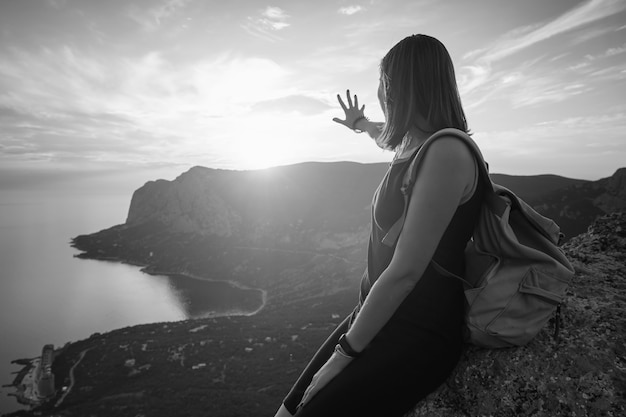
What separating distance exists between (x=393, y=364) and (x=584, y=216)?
85.0 meters

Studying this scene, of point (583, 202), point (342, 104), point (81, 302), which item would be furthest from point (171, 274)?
point (342, 104)

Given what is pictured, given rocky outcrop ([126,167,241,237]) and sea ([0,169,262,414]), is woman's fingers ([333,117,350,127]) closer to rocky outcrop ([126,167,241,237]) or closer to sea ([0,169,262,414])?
sea ([0,169,262,414])

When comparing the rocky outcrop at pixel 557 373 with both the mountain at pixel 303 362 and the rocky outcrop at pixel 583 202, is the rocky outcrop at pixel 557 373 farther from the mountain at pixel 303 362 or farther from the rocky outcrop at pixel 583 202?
the rocky outcrop at pixel 583 202

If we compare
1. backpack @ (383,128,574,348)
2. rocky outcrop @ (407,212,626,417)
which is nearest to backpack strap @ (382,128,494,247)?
backpack @ (383,128,574,348)

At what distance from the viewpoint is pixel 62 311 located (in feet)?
278

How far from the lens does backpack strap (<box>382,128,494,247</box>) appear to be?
71.6 inches

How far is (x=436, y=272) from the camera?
2.11 metres

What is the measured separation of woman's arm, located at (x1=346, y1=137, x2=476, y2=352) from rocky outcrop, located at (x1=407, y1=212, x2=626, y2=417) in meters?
0.86

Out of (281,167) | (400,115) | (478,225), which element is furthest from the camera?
(281,167)

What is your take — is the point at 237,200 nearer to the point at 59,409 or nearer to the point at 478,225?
the point at 59,409

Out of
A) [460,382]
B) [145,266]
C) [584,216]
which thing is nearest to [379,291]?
[460,382]

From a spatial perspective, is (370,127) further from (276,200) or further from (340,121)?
(276,200)

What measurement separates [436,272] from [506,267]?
0.39 metres

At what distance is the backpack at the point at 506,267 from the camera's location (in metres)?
1.91
